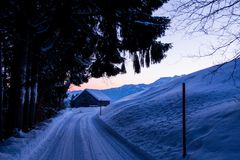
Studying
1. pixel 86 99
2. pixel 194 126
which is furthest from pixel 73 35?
pixel 86 99

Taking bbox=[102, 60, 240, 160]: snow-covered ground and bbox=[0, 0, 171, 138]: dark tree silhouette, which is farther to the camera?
bbox=[0, 0, 171, 138]: dark tree silhouette

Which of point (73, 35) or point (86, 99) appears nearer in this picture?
point (73, 35)

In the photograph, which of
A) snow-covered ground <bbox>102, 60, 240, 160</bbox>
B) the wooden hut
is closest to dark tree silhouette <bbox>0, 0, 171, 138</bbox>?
snow-covered ground <bbox>102, 60, 240, 160</bbox>

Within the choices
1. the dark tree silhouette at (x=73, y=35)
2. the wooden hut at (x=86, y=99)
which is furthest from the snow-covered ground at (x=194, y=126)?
the wooden hut at (x=86, y=99)

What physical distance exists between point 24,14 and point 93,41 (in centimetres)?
453

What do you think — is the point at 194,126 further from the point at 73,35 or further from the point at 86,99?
the point at 86,99

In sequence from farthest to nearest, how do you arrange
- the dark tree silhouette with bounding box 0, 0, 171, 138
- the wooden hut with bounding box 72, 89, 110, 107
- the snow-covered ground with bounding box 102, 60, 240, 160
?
the wooden hut with bounding box 72, 89, 110, 107 → the dark tree silhouette with bounding box 0, 0, 171, 138 → the snow-covered ground with bounding box 102, 60, 240, 160

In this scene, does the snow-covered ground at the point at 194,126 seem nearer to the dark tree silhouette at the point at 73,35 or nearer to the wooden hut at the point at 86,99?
the dark tree silhouette at the point at 73,35

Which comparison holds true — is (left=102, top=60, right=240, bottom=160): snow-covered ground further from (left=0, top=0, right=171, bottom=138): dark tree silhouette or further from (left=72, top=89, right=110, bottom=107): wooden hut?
→ (left=72, top=89, right=110, bottom=107): wooden hut

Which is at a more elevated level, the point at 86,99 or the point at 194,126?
the point at 86,99

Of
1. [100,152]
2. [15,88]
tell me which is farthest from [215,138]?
[15,88]

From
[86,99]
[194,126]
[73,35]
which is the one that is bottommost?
[194,126]

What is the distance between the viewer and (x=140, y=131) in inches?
561

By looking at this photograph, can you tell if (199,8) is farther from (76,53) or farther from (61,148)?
(76,53)
